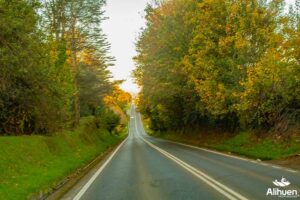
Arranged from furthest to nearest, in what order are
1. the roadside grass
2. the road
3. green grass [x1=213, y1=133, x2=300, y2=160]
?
the roadside grass, green grass [x1=213, y1=133, x2=300, y2=160], the road

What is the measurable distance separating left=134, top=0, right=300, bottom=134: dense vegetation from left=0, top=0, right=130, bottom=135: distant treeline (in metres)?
7.30

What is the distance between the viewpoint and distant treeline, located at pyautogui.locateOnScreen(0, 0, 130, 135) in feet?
61.8

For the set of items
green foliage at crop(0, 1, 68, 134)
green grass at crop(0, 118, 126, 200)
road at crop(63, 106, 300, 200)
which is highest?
green foliage at crop(0, 1, 68, 134)

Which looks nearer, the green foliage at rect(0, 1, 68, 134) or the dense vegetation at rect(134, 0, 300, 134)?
the green foliage at rect(0, 1, 68, 134)

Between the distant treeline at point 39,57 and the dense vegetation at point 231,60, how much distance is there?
7.30 m

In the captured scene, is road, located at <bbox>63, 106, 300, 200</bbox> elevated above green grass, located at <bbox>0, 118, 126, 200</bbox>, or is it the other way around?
green grass, located at <bbox>0, 118, 126, 200</bbox>

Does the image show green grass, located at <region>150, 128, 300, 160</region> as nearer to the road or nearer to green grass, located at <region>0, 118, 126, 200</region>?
the road

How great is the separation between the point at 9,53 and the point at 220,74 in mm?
18732

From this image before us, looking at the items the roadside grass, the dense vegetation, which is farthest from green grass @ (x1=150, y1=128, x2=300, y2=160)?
the dense vegetation

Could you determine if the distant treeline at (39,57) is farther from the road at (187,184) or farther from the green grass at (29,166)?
the road at (187,184)

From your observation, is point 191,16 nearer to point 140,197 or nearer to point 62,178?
point 62,178

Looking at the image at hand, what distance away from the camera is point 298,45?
23.7m

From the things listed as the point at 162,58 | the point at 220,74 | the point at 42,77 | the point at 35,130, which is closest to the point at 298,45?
the point at 220,74

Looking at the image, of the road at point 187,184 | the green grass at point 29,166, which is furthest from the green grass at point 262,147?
the green grass at point 29,166
